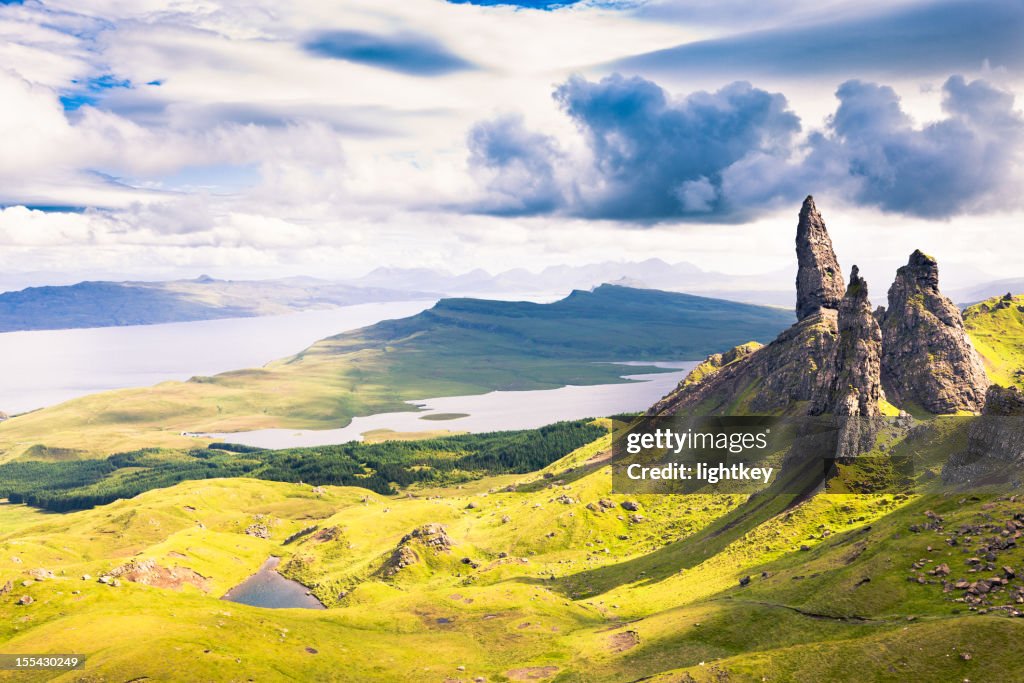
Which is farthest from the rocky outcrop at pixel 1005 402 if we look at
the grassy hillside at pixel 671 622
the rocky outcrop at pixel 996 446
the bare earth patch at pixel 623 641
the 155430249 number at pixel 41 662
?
the 155430249 number at pixel 41 662

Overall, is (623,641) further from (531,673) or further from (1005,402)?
Result: (1005,402)

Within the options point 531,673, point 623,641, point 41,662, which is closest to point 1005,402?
point 623,641

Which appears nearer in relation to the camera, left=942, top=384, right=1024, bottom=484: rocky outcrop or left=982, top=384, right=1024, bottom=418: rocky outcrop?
left=942, top=384, right=1024, bottom=484: rocky outcrop

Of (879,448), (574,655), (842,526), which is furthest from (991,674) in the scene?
(879,448)

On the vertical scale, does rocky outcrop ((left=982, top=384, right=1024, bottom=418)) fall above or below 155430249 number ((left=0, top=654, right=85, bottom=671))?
above

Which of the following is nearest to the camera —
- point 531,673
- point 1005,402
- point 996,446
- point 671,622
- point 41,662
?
point 41,662

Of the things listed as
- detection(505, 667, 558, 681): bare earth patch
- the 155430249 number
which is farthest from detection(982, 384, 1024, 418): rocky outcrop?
the 155430249 number

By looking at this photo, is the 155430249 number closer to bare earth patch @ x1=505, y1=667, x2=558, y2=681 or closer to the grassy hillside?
the grassy hillside

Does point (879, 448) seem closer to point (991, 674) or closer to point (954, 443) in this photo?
point (954, 443)

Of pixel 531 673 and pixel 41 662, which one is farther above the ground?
pixel 41 662

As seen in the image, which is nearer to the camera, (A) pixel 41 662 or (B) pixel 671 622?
(A) pixel 41 662

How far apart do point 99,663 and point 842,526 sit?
14368 centimetres

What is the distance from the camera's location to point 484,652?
13762 centimetres

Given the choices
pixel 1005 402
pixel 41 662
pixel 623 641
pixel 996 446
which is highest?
pixel 1005 402
